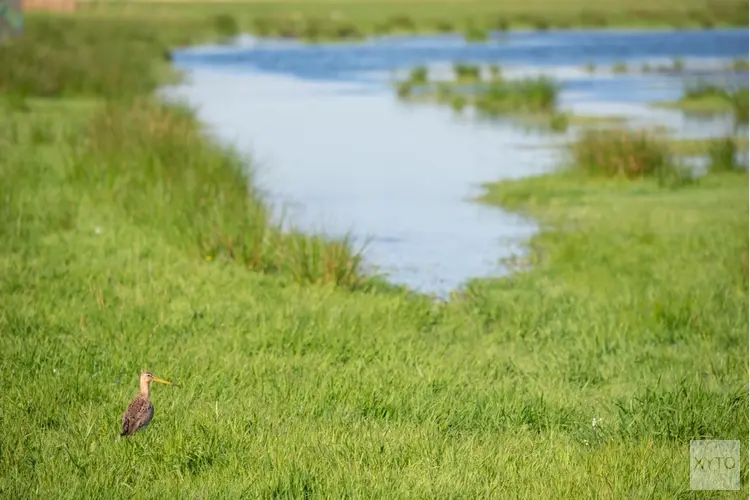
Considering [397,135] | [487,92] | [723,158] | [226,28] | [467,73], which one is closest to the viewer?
[723,158]

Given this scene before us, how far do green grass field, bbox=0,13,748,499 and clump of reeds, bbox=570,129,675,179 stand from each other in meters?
2.22

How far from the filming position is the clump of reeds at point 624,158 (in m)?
17.0

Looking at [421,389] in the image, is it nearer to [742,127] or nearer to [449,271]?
[449,271]

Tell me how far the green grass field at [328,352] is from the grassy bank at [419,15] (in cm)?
4037

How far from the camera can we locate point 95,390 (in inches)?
279

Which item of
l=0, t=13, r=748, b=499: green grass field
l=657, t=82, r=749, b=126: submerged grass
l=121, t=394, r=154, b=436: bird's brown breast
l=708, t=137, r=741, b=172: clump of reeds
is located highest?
l=121, t=394, r=154, b=436: bird's brown breast

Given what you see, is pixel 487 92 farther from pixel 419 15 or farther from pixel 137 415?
pixel 419 15

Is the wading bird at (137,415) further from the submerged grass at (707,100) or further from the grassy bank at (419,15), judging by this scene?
the grassy bank at (419,15)

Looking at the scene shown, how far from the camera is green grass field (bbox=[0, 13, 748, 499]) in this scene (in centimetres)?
600

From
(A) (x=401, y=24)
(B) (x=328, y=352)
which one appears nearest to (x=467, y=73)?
(B) (x=328, y=352)

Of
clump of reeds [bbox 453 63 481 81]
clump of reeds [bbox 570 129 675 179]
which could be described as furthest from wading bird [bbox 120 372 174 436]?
clump of reeds [bbox 453 63 481 81]

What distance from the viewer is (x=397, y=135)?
23.9 metres

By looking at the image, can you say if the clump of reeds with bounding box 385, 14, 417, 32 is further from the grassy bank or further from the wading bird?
the wading bird

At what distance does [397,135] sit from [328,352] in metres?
16.0
